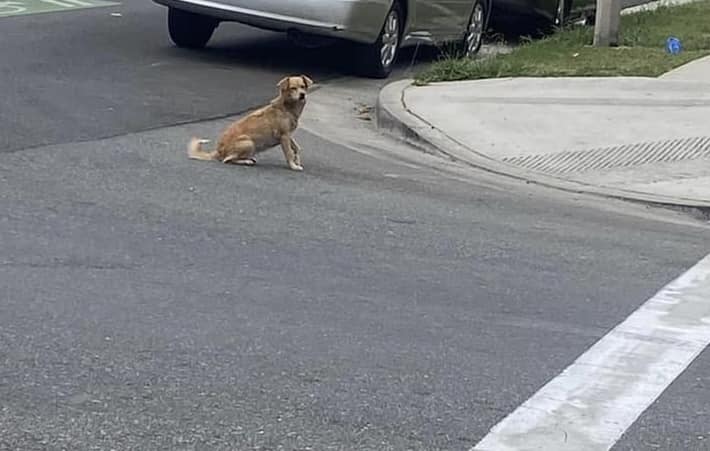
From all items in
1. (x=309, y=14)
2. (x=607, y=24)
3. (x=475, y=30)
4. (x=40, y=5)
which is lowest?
(x=40, y=5)

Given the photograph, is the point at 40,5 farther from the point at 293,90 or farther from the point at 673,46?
the point at 293,90

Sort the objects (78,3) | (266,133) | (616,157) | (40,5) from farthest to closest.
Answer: (78,3), (40,5), (616,157), (266,133)

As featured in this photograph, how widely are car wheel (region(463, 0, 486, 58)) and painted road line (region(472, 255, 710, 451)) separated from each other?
8773 millimetres

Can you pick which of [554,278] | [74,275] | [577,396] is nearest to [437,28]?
Result: [554,278]

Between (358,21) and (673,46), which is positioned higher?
(358,21)

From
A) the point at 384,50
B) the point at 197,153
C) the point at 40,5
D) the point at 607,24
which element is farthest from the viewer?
the point at 40,5

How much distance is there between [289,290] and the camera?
652 cm

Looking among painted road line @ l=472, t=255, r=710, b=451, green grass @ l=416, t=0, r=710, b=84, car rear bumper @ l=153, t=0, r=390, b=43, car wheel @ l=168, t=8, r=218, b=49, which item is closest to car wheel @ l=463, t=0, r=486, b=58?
green grass @ l=416, t=0, r=710, b=84

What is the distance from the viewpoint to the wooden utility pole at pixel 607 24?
1520cm

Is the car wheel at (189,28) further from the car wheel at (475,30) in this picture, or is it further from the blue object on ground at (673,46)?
the blue object on ground at (673,46)

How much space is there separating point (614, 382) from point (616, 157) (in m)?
5.07

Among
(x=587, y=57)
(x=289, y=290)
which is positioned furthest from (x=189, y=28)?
(x=289, y=290)

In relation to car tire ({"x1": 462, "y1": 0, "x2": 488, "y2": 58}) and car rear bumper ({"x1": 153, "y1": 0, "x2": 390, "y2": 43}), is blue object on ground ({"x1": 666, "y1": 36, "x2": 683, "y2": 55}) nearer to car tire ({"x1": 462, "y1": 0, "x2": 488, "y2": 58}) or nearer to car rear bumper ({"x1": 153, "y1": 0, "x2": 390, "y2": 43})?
car tire ({"x1": 462, "y1": 0, "x2": 488, "y2": 58})

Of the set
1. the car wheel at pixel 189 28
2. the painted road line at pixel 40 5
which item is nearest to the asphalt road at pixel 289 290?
the car wheel at pixel 189 28
